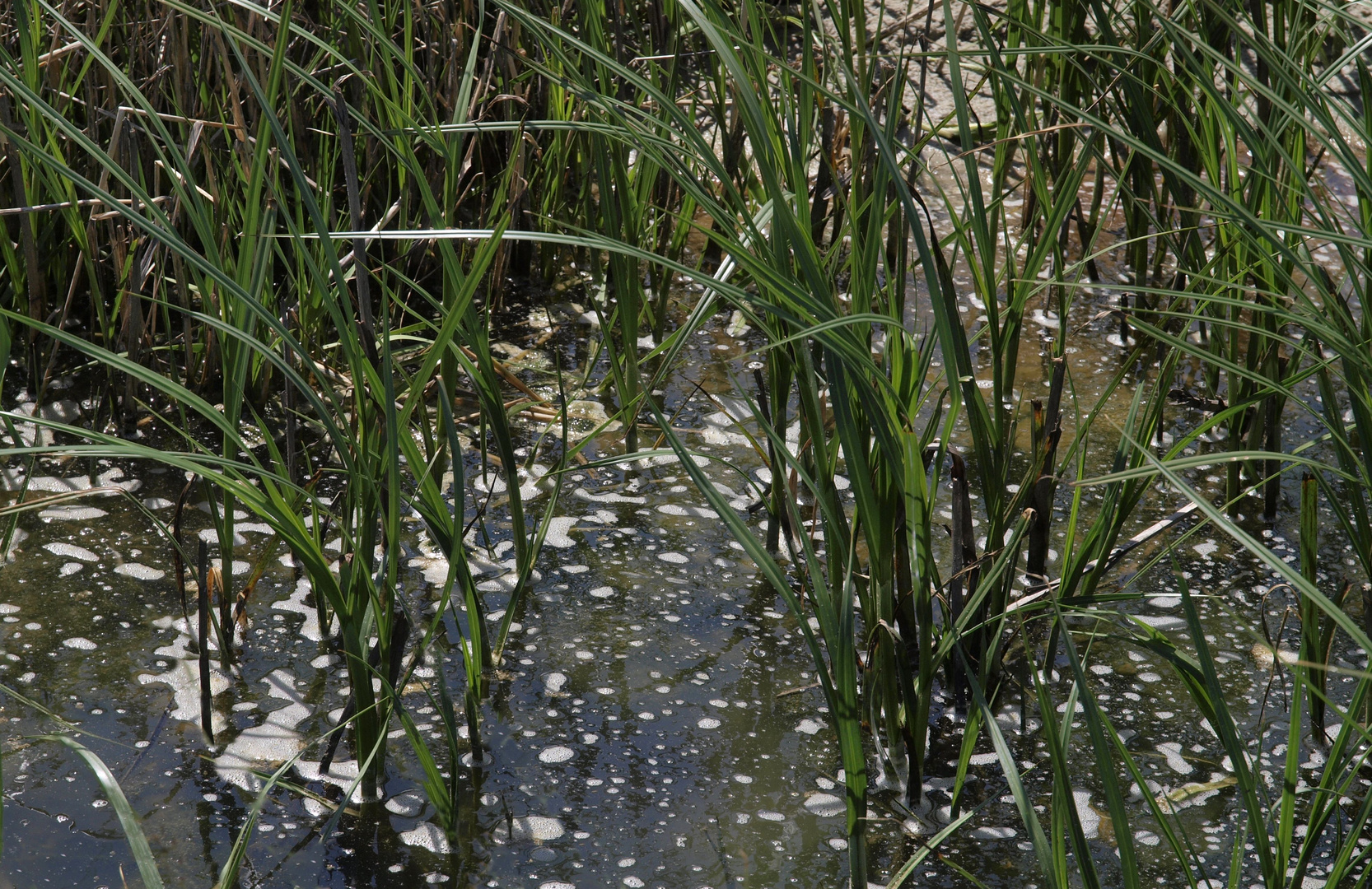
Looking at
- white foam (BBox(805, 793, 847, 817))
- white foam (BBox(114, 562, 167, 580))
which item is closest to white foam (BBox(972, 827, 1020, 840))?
white foam (BBox(805, 793, 847, 817))

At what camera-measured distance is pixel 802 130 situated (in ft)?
5.43

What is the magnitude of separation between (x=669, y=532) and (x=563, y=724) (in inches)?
16.4

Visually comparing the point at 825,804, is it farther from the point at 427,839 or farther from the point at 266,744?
the point at 266,744

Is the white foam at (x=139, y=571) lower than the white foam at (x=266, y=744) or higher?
higher

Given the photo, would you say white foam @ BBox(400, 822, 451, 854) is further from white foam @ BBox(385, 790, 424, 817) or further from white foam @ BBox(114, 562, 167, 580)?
white foam @ BBox(114, 562, 167, 580)

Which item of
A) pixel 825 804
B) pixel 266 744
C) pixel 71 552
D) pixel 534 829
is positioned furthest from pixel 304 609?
pixel 825 804

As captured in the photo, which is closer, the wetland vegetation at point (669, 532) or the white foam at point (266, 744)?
the wetland vegetation at point (669, 532)

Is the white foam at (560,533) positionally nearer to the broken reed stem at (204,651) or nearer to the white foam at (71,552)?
the broken reed stem at (204,651)

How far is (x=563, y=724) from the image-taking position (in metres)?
1.38

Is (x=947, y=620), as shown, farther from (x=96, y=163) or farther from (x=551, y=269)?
(x=96, y=163)

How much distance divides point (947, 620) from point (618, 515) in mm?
626

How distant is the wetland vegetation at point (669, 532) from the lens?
1.12 m

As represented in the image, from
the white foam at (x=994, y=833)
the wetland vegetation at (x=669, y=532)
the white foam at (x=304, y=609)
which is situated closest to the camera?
the wetland vegetation at (x=669, y=532)

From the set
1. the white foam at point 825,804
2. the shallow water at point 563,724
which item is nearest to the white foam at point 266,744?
the shallow water at point 563,724
